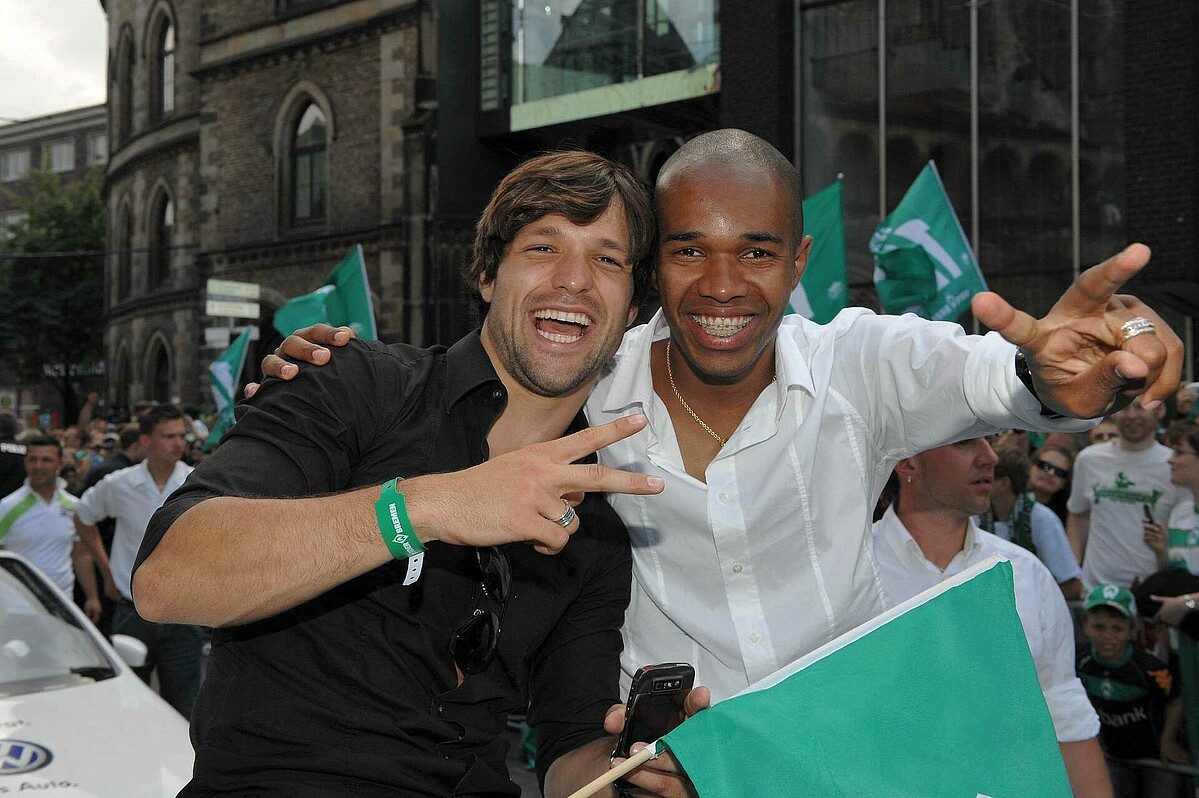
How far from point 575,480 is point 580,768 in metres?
1.04

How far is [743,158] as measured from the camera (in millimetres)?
3275

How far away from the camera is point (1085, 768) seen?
13.3 ft

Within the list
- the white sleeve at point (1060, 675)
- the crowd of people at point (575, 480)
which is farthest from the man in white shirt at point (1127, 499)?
the crowd of people at point (575, 480)

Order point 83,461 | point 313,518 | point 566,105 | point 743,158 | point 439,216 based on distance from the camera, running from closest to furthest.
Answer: point 313,518 → point 743,158 → point 83,461 → point 566,105 → point 439,216

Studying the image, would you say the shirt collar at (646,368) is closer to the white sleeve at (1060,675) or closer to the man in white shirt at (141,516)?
the white sleeve at (1060,675)

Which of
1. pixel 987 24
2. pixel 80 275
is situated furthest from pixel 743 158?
pixel 80 275

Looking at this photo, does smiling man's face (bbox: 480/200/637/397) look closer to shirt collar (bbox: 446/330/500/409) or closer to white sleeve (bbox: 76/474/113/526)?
shirt collar (bbox: 446/330/500/409)

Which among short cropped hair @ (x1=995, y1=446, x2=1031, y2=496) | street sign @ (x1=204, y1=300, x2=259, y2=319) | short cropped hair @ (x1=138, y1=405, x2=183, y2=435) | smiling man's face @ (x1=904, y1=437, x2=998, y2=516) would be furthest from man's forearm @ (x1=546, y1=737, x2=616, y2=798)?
street sign @ (x1=204, y1=300, x2=259, y2=319)

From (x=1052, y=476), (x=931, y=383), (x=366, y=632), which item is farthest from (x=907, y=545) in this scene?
(x=1052, y=476)

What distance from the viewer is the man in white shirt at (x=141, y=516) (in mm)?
8492

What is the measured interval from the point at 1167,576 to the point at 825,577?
4.50 metres

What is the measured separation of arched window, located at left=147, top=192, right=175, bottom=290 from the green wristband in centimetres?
3341

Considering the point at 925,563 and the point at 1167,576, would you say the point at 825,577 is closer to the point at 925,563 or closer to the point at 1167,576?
the point at 925,563

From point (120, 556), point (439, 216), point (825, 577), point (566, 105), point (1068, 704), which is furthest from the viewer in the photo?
point (439, 216)
